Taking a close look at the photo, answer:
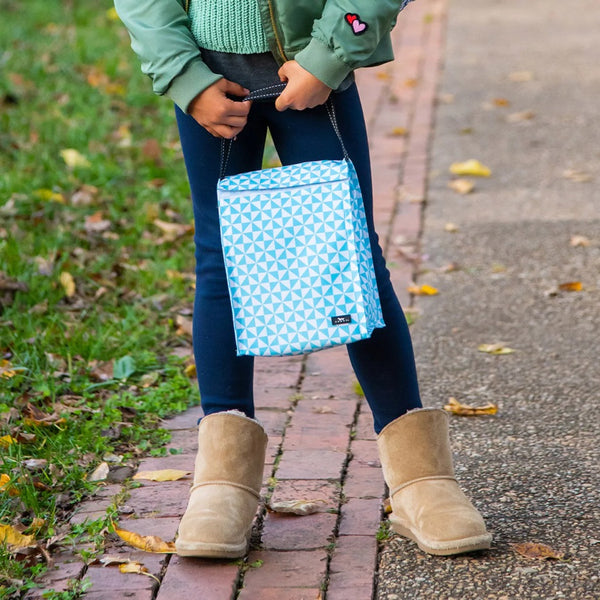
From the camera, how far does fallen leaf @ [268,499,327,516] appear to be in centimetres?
232

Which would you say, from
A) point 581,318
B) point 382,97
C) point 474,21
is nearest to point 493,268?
point 581,318

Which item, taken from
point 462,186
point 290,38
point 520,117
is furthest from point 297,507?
point 520,117

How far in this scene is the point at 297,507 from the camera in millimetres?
2328

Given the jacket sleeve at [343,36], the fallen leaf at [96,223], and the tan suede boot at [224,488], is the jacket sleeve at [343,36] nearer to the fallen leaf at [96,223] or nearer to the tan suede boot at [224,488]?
the tan suede boot at [224,488]

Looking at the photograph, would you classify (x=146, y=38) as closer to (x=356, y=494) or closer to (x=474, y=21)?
(x=356, y=494)

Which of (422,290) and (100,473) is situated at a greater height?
(100,473)

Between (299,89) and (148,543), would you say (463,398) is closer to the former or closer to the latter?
(148,543)

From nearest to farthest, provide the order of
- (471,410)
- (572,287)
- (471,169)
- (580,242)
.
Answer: (471,410)
(572,287)
(580,242)
(471,169)

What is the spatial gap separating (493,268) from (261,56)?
6.83 ft

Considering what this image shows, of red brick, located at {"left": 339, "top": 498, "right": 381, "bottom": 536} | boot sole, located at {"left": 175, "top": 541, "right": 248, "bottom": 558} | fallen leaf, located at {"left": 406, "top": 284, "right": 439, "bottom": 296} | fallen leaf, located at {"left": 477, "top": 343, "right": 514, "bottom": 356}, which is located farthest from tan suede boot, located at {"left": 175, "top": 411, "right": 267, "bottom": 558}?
fallen leaf, located at {"left": 406, "top": 284, "right": 439, "bottom": 296}

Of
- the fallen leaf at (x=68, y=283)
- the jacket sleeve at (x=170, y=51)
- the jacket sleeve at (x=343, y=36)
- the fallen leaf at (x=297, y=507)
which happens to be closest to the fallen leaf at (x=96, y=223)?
the fallen leaf at (x=68, y=283)

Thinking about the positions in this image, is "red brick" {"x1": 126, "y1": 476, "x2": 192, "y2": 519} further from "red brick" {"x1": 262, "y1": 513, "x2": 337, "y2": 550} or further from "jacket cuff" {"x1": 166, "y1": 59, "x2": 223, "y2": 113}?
"jacket cuff" {"x1": 166, "y1": 59, "x2": 223, "y2": 113}

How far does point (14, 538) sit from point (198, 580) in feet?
1.37

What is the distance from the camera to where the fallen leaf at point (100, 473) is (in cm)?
252
